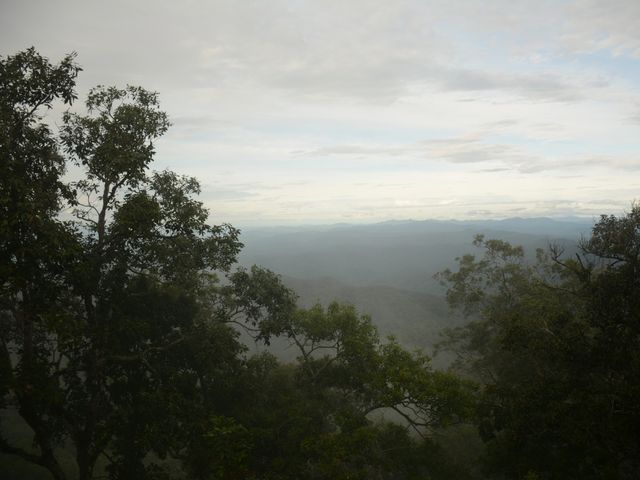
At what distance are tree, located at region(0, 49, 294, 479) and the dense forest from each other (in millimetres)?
59

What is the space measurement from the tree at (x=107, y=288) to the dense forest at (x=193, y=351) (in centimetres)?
6

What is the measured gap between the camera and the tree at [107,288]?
356 inches

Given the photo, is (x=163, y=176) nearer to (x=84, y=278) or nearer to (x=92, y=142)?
(x=92, y=142)

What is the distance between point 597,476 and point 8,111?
57.8 ft

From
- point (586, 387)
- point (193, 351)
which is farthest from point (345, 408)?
point (586, 387)

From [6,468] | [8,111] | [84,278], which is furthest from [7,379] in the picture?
[6,468]

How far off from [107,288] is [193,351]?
13.4 feet

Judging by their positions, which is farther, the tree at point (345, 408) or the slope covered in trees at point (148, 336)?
the tree at point (345, 408)

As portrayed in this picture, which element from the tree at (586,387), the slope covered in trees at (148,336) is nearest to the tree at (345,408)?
the slope covered in trees at (148,336)

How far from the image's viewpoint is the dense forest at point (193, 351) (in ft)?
30.5

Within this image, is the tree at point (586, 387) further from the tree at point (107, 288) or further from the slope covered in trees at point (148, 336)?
the tree at point (107, 288)

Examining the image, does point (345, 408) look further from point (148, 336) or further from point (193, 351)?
point (148, 336)

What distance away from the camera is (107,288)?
41.8ft

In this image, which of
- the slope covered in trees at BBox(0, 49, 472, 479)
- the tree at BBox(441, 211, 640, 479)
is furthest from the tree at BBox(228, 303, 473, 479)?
the tree at BBox(441, 211, 640, 479)
